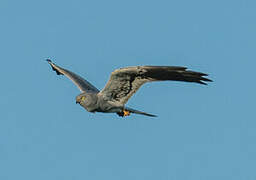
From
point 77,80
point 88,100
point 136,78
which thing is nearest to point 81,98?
A: point 88,100

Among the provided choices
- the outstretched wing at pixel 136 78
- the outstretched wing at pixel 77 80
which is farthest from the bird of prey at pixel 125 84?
the outstretched wing at pixel 77 80

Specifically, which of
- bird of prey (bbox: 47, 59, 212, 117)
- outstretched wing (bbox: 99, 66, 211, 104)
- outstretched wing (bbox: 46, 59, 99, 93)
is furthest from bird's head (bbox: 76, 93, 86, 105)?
outstretched wing (bbox: 46, 59, 99, 93)

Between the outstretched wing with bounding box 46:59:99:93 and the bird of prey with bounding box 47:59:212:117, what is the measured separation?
798 mm

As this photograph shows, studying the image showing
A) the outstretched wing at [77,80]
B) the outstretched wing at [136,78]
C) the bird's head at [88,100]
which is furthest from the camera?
the outstretched wing at [77,80]

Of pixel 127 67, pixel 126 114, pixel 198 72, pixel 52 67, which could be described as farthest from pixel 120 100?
pixel 52 67

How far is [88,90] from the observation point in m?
22.4

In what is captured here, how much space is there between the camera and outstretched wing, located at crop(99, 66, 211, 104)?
19312mm

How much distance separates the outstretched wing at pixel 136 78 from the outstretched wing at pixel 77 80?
1.94m

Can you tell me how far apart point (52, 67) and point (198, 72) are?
9164 mm

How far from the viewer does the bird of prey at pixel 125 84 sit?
19.4m

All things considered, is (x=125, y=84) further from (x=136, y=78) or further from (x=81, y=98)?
(x=81, y=98)

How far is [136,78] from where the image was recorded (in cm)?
2019

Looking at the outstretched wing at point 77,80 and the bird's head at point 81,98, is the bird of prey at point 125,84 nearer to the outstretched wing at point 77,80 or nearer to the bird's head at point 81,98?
the bird's head at point 81,98

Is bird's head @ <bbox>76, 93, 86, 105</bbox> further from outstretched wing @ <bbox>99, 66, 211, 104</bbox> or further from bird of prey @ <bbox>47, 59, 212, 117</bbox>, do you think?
outstretched wing @ <bbox>99, 66, 211, 104</bbox>
